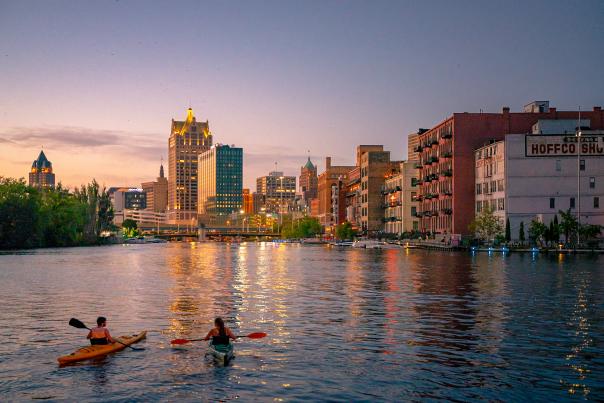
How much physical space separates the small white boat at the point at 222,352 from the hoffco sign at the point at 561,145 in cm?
11311

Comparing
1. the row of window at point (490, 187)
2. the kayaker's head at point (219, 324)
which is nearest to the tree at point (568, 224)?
the row of window at point (490, 187)

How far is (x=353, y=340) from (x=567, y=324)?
43.8 feet

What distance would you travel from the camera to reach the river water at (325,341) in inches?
984

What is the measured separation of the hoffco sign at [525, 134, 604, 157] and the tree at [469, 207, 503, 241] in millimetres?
13277

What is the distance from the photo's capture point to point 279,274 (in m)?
84.4

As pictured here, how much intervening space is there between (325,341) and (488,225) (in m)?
104

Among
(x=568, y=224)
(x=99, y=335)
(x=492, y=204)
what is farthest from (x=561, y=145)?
(x=99, y=335)

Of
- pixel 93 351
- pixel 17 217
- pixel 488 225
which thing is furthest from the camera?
pixel 17 217

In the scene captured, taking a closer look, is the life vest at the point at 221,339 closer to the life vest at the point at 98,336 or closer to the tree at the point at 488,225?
the life vest at the point at 98,336

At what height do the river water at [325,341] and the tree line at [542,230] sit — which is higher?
the tree line at [542,230]

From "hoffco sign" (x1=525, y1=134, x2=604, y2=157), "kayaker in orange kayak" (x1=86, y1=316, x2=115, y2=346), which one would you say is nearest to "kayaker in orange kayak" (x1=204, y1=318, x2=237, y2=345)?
"kayaker in orange kayak" (x1=86, y1=316, x2=115, y2=346)

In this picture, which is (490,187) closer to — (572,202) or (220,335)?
(572,202)

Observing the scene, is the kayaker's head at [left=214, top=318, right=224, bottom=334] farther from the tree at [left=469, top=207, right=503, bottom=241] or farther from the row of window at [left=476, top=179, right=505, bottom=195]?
the row of window at [left=476, top=179, right=505, bottom=195]

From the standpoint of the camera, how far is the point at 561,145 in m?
131
